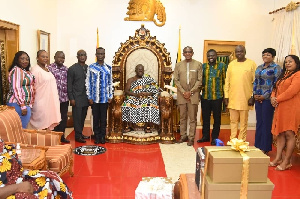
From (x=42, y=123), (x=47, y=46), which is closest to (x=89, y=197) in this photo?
(x=42, y=123)

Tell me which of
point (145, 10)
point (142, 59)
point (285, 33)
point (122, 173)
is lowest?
point (122, 173)

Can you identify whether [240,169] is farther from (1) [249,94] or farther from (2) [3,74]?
(2) [3,74]

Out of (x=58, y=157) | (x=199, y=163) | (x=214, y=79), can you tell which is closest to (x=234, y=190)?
(x=199, y=163)

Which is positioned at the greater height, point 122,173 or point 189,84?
point 189,84

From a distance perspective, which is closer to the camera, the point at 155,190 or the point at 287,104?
the point at 155,190

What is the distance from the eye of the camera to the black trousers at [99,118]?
17.6ft

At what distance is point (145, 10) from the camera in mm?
6848

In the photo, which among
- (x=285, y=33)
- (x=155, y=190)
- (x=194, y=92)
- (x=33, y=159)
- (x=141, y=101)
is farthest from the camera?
(x=285, y=33)

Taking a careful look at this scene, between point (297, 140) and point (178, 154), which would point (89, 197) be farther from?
point (297, 140)

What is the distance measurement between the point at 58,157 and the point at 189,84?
2788 mm

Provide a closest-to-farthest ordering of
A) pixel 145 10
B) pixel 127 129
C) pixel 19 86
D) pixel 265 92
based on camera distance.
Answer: pixel 19 86 < pixel 265 92 < pixel 127 129 < pixel 145 10

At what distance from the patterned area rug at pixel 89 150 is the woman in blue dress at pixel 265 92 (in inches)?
101

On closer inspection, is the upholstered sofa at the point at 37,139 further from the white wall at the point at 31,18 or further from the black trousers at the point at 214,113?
the black trousers at the point at 214,113

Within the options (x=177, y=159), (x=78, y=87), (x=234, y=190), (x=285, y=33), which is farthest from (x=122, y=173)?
(x=285, y=33)
